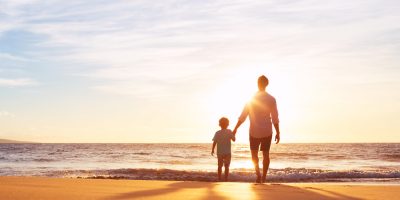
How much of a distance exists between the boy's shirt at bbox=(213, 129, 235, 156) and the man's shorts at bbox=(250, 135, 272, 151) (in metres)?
2.70

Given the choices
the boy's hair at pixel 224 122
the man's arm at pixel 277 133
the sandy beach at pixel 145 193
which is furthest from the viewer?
the boy's hair at pixel 224 122

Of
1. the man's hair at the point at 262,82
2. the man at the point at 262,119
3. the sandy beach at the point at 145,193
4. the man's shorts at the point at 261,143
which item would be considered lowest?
the sandy beach at the point at 145,193

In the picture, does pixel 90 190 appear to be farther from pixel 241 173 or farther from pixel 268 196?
pixel 241 173

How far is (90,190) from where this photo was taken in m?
5.29

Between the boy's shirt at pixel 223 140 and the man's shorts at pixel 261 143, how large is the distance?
270cm

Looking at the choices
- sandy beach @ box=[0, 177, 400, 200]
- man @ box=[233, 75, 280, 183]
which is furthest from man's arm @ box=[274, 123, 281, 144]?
sandy beach @ box=[0, 177, 400, 200]

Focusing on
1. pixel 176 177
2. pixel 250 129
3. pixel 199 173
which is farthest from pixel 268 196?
pixel 199 173

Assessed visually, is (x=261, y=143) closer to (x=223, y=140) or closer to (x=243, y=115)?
(x=243, y=115)

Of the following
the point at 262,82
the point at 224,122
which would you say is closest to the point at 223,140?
the point at 224,122

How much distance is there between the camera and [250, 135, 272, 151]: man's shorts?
27.0ft

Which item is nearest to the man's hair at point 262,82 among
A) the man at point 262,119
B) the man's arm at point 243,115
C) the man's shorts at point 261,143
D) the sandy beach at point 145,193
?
the man at point 262,119

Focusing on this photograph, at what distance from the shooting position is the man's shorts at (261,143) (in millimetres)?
8219

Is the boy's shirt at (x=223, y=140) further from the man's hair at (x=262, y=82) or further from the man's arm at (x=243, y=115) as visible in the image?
the man's hair at (x=262, y=82)

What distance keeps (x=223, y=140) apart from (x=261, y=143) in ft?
9.42
